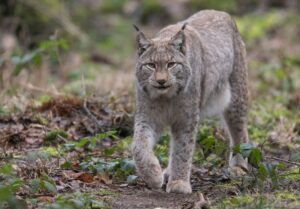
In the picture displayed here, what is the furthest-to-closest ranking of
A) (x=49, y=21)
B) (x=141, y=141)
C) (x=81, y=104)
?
(x=49, y=21) → (x=81, y=104) → (x=141, y=141)

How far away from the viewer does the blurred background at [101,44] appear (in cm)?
920

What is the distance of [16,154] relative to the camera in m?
6.77

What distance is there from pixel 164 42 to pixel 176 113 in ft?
2.08

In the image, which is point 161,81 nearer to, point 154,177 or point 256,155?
point 154,177

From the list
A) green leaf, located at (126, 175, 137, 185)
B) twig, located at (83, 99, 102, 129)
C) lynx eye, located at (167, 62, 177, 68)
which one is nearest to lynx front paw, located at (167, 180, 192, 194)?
green leaf, located at (126, 175, 137, 185)

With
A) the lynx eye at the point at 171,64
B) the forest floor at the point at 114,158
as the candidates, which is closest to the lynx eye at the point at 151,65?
the lynx eye at the point at 171,64

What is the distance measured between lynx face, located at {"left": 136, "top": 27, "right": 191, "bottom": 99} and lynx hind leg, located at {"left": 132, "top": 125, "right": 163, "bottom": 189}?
395mm

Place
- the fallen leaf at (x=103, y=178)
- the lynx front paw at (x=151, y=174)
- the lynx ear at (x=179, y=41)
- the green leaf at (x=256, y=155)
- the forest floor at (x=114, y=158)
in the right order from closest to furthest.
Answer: the forest floor at (x=114, y=158), the green leaf at (x=256, y=155), the lynx front paw at (x=151, y=174), the fallen leaf at (x=103, y=178), the lynx ear at (x=179, y=41)

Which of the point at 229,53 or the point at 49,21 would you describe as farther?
the point at 49,21

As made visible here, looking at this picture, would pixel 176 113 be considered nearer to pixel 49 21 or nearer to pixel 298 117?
pixel 298 117

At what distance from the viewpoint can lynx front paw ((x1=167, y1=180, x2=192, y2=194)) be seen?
626 centimetres

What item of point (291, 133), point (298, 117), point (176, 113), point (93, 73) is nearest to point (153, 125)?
point (176, 113)

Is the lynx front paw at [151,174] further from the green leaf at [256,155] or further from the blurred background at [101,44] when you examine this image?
the blurred background at [101,44]

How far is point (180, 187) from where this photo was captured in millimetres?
6258
